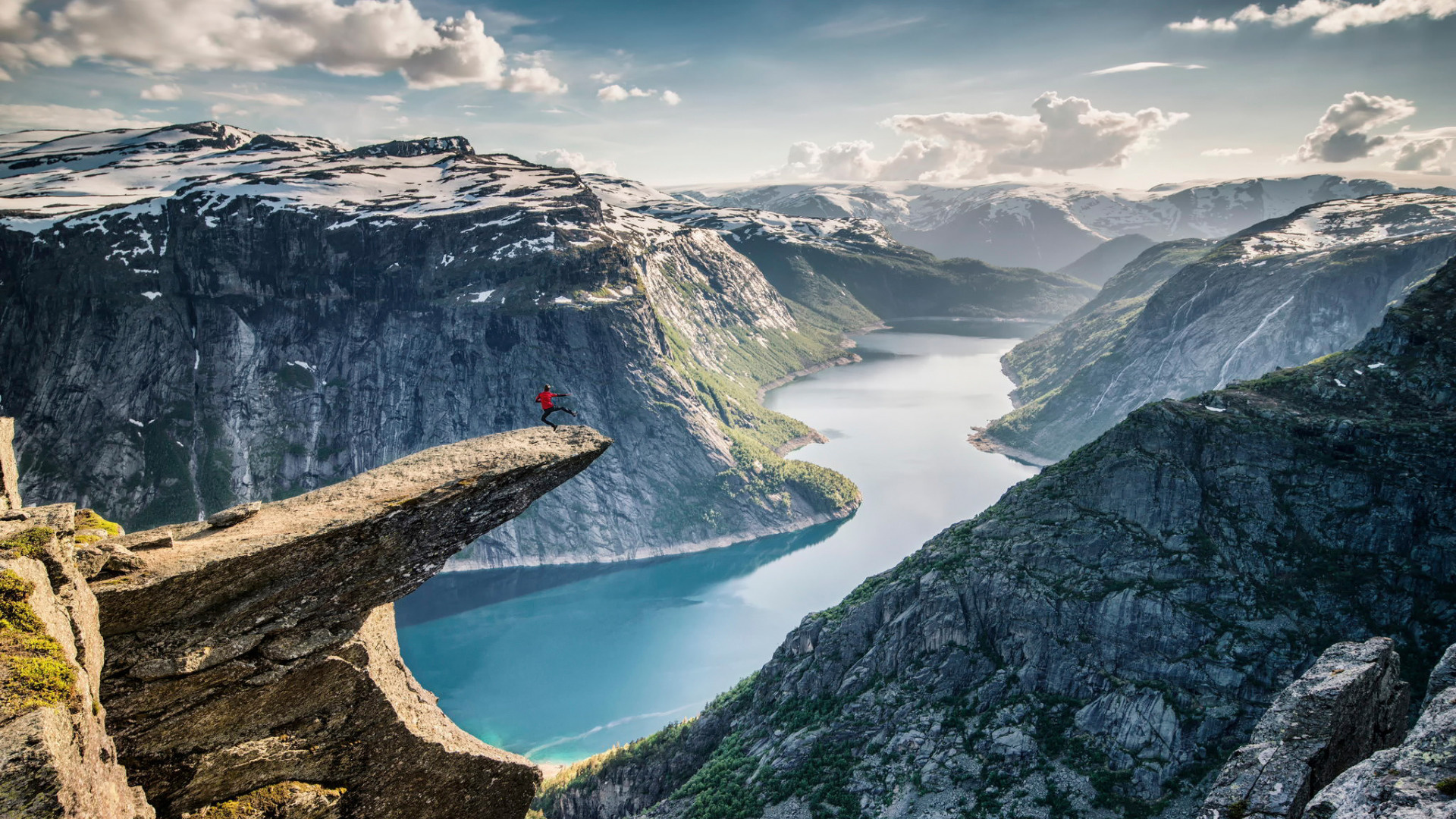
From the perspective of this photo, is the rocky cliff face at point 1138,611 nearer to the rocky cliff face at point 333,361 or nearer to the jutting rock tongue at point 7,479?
the jutting rock tongue at point 7,479

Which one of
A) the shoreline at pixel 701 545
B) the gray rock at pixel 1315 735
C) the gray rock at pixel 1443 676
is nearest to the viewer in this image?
the gray rock at pixel 1315 735

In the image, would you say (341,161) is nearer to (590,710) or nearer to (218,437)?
(218,437)

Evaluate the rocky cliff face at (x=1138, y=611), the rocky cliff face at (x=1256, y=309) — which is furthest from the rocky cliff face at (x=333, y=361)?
the rocky cliff face at (x=1138, y=611)

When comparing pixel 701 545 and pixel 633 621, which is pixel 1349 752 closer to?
pixel 633 621

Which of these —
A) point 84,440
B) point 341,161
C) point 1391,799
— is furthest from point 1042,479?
point 341,161

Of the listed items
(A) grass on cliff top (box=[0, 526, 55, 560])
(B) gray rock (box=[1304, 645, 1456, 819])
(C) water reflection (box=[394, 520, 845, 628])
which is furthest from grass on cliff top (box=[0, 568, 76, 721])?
(C) water reflection (box=[394, 520, 845, 628])

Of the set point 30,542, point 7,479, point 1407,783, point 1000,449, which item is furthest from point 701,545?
point 30,542

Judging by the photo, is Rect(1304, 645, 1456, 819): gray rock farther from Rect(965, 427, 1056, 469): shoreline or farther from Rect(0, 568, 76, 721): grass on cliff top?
Rect(965, 427, 1056, 469): shoreline
